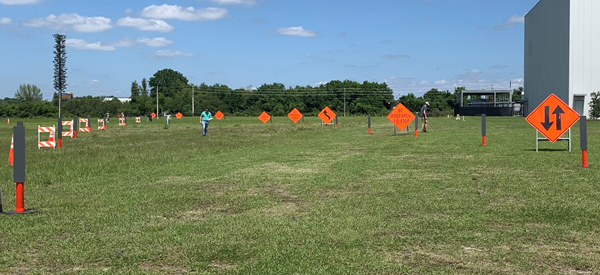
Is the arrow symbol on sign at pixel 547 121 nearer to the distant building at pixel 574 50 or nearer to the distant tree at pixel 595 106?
the distant tree at pixel 595 106

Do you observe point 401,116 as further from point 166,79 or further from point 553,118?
point 166,79

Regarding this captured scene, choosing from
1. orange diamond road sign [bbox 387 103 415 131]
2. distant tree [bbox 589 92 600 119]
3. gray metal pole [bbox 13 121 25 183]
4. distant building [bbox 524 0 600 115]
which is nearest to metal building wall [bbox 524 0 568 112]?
distant building [bbox 524 0 600 115]

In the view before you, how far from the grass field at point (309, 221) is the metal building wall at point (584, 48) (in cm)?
6804

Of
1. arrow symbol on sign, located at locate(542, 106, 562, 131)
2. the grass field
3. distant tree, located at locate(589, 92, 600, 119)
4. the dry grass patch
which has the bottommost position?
the grass field

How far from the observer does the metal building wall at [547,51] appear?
7881cm

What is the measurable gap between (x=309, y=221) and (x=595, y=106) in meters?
75.0

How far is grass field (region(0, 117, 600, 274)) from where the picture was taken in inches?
234

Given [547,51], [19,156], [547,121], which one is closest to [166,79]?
[547,51]

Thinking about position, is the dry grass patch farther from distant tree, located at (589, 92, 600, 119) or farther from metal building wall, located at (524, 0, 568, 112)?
metal building wall, located at (524, 0, 568, 112)

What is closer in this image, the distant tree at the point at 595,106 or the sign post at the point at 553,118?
the sign post at the point at 553,118

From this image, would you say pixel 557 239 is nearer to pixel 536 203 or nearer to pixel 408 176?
A: pixel 536 203

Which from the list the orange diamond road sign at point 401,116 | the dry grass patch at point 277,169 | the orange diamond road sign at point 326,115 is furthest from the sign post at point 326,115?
the dry grass patch at point 277,169

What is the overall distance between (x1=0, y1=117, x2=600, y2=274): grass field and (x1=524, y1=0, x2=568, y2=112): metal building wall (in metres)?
70.0

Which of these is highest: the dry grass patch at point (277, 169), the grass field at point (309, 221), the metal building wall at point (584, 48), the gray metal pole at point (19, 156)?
the metal building wall at point (584, 48)
